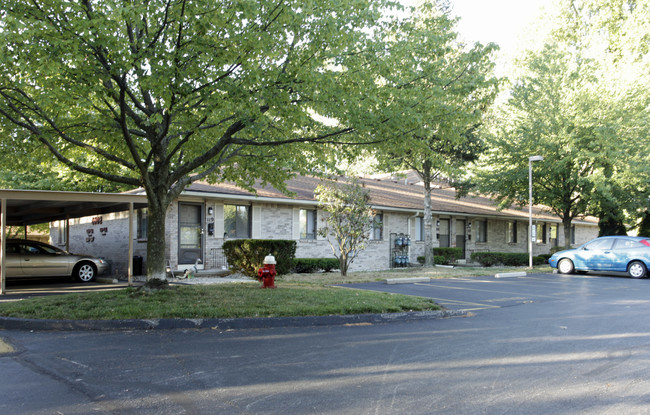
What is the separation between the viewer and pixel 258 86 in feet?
28.3

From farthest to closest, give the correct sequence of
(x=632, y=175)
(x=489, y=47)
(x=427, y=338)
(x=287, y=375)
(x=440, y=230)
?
(x=440, y=230) < (x=632, y=175) < (x=489, y=47) < (x=427, y=338) < (x=287, y=375)

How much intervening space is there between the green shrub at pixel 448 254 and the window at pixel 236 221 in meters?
11.5

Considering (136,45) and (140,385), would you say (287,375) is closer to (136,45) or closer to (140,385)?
(140,385)

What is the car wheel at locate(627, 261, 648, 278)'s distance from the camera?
19.5 m

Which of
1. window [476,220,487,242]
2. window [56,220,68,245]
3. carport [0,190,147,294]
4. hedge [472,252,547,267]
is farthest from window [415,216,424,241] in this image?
window [56,220,68,245]

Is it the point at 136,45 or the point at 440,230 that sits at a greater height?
the point at 136,45

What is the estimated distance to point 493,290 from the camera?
1445cm

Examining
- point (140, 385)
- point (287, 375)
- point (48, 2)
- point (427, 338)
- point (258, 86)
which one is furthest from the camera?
point (258, 86)

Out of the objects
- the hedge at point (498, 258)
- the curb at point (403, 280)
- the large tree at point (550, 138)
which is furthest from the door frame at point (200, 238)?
the hedge at point (498, 258)

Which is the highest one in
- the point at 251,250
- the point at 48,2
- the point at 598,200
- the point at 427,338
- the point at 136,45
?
the point at 48,2

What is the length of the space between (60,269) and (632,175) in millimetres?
24162

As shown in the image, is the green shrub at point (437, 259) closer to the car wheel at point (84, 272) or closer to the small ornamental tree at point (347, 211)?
the small ornamental tree at point (347, 211)

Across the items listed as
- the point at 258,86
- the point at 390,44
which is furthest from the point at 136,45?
the point at 390,44

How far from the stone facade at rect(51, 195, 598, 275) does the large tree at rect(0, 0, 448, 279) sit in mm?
7769
